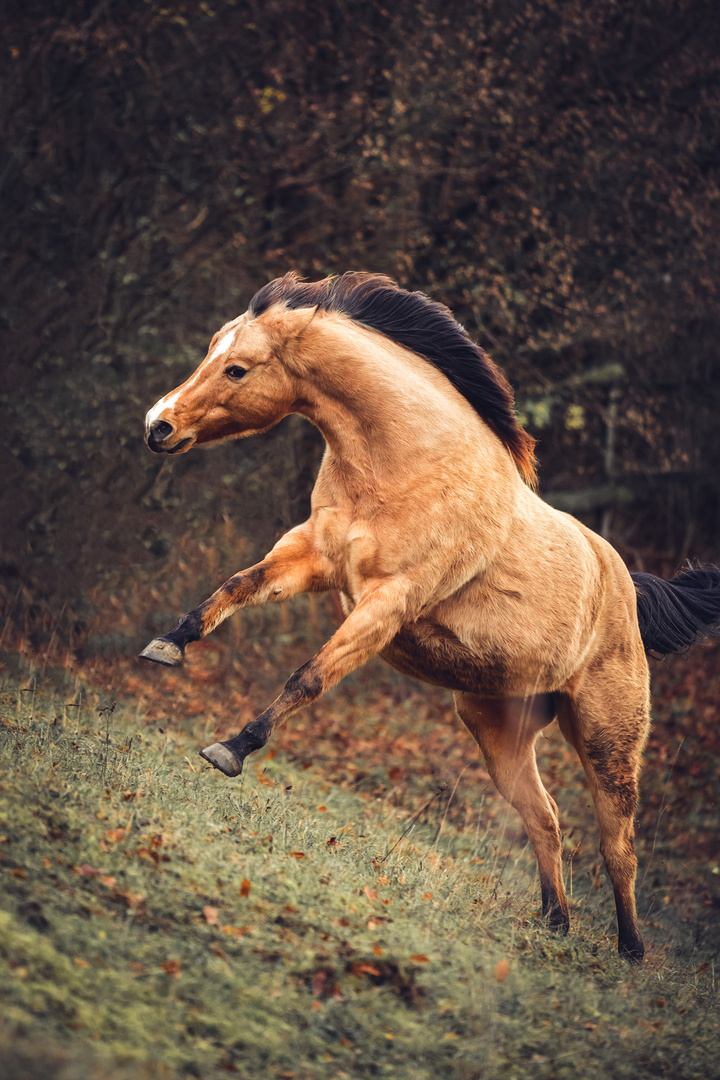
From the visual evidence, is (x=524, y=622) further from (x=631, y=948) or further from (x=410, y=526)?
(x=631, y=948)

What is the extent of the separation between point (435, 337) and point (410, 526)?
1.31 meters

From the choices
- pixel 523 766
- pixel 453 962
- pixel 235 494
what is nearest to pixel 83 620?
pixel 235 494

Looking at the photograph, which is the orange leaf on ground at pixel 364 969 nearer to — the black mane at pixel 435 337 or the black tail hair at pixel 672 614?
the black mane at pixel 435 337

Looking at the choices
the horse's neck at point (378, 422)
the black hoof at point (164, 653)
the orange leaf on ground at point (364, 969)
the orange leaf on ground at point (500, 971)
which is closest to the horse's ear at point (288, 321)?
the horse's neck at point (378, 422)

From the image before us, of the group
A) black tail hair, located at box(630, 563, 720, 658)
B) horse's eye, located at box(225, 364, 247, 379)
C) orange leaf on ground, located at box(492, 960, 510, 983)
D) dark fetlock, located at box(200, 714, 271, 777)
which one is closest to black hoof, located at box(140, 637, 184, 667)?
dark fetlock, located at box(200, 714, 271, 777)

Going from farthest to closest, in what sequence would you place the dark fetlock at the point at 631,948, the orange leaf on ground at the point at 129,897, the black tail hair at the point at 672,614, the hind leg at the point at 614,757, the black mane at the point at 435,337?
the black tail hair at the point at 672,614, the hind leg at the point at 614,757, the dark fetlock at the point at 631,948, the black mane at the point at 435,337, the orange leaf on ground at the point at 129,897

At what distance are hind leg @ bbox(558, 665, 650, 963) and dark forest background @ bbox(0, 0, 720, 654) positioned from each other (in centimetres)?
554

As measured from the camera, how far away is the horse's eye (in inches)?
193

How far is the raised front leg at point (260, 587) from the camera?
4332mm

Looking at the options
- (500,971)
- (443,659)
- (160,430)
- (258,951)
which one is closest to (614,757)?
(443,659)

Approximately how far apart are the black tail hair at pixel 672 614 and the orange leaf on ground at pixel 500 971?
8.58 ft

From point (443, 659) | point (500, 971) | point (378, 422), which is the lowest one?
point (500, 971)

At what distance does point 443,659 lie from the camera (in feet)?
16.3

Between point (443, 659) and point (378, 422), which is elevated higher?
point (378, 422)
